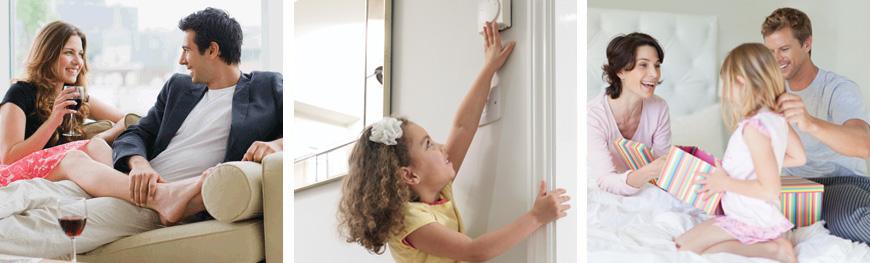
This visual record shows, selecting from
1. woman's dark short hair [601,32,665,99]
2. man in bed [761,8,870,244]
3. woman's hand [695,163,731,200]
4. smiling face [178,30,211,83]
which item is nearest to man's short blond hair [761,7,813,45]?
man in bed [761,8,870,244]

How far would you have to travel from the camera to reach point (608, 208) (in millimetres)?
2508

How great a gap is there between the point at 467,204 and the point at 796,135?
3.32 feet

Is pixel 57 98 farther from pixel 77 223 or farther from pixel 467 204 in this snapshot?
pixel 467 204

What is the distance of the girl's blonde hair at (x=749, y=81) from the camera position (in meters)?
2.39

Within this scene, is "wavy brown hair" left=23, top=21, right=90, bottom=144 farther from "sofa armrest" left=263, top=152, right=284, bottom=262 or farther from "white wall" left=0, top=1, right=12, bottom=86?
"sofa armrest" left=263, top=152, right=284, bottom=262

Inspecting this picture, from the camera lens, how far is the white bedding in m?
2.37

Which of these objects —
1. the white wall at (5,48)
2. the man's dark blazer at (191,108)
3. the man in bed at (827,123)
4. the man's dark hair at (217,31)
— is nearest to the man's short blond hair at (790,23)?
the man in bed at (827,123)

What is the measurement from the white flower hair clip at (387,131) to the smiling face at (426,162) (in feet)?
0.13

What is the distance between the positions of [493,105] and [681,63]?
553 mm

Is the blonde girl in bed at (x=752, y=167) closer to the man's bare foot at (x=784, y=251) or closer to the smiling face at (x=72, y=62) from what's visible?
the man's bare foot at (x=784, y=251)

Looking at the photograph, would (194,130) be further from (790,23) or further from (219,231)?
(790,23)

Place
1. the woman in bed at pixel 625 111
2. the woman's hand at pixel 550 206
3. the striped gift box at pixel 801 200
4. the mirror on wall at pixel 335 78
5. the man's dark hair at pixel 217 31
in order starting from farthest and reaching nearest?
the mirror on wall at pixel 335 78
the man's dark hair at pixel 217 31
the woman in bed at pixel 625 111
the striped gift box at pixel 801 200
the woman's hand at pixel 550 206

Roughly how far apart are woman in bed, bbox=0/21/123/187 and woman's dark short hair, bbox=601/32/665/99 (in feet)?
5.05

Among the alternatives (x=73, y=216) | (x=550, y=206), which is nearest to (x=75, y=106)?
(x=73, y=216)
